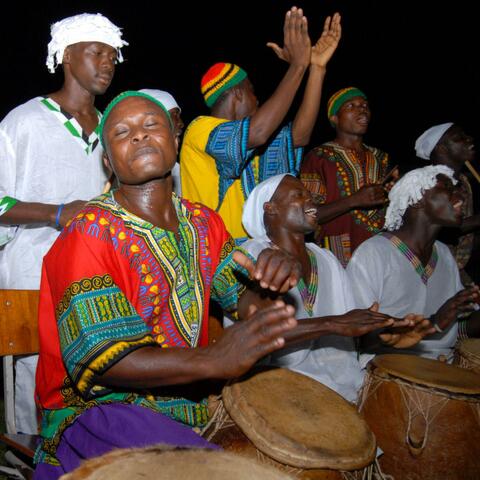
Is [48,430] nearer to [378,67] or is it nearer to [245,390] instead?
[245,390]

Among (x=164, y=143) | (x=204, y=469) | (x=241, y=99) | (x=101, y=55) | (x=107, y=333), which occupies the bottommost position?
(x=204, y=469)

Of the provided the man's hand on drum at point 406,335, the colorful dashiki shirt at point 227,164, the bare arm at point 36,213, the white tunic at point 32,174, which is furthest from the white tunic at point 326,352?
the white tunic at point 32,174

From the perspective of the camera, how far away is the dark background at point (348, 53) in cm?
623

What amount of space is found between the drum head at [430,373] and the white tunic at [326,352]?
197 mm

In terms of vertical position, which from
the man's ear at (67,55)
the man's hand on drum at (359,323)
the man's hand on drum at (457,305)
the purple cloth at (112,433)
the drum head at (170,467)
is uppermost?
the man's ear at (67,55)

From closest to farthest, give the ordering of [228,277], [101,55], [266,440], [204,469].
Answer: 1. [204,469]
2. [266,440]
3. [228,277]
4. [101,55]

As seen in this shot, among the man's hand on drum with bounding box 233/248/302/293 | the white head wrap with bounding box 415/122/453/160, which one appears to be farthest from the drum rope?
the white head wrap with bounding box 415/122/453/160

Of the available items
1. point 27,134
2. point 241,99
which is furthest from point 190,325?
point 241,99

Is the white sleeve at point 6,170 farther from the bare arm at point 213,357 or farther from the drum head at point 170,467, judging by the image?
the drum head at point 170,467

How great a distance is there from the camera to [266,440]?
1760 mm

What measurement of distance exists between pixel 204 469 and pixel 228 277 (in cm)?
103

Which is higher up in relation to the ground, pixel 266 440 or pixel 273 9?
pixel 273 9

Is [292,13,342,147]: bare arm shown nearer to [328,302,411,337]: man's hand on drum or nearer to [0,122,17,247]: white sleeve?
[328,302,411,337]: man's hand on drum

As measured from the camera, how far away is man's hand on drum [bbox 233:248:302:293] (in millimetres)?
1705
